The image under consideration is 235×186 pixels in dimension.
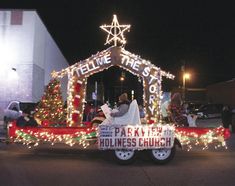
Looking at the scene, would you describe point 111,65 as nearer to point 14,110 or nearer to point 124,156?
point 124,156

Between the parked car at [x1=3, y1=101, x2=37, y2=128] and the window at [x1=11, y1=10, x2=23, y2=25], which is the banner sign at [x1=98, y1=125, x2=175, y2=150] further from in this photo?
the window at [x1=11, y1=10, x2=23, y2=25]

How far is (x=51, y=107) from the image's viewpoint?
52.0 ft

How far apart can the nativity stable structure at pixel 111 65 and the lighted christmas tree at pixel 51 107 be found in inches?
19.8

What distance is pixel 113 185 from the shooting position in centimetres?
862

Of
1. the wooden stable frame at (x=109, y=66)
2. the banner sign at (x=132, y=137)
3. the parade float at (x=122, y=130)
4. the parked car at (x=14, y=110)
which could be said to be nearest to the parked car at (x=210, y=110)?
the parked car at (x=14, y=110)

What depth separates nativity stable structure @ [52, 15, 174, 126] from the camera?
1544 cm

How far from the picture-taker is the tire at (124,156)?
1146 centimetres

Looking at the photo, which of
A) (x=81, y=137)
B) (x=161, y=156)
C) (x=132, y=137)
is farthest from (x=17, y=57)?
(x=161, y=156)

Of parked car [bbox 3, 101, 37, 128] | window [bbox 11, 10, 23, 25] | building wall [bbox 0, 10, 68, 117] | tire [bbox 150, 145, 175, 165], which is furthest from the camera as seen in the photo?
window [bbox 11, 10, 23, 25]

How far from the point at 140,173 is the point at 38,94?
72.1 ft

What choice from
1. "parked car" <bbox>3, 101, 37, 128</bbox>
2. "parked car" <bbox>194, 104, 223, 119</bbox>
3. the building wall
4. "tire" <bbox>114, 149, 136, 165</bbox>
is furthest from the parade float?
"parked car" <bbox>194, 104, 223, 119</bbox>

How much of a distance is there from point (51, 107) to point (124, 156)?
5.16 metres

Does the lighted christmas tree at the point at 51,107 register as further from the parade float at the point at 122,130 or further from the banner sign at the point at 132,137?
the banner sign at the point at 132,137

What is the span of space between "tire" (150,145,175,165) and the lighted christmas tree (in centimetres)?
535
